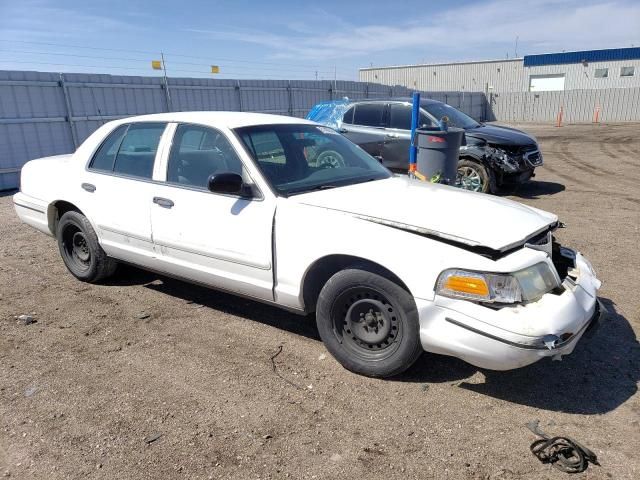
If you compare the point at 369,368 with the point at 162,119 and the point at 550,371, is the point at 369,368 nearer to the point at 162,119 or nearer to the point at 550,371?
the point at 550,371

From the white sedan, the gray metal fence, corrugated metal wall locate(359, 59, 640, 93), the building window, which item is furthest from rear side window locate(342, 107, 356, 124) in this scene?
the building window

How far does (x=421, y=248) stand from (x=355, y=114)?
7405mm

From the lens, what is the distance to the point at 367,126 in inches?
384

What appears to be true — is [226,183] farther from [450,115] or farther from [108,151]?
[450,115]

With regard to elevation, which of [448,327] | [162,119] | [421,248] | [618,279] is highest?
[162,119]

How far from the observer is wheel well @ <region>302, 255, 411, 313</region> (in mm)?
3182

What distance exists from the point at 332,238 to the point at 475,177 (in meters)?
6.45

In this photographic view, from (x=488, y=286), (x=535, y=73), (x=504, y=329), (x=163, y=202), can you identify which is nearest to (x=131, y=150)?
(x=163, y=202)

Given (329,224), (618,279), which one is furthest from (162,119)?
(618,279)

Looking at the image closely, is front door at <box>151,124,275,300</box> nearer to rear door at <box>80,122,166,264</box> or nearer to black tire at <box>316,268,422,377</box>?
rear door at <box>80,122,166,264</box>

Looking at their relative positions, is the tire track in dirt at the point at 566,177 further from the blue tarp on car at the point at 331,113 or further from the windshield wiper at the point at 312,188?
the windshield wiper at the point at 312,188

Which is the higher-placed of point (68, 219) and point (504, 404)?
point (68, 219)

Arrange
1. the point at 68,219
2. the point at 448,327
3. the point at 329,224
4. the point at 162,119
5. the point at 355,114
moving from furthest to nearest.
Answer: the point at 355,114 → the point at 68,219 → the point at 162,119 → the point at 329,224 → the point at 448,327

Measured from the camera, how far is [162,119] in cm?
448
